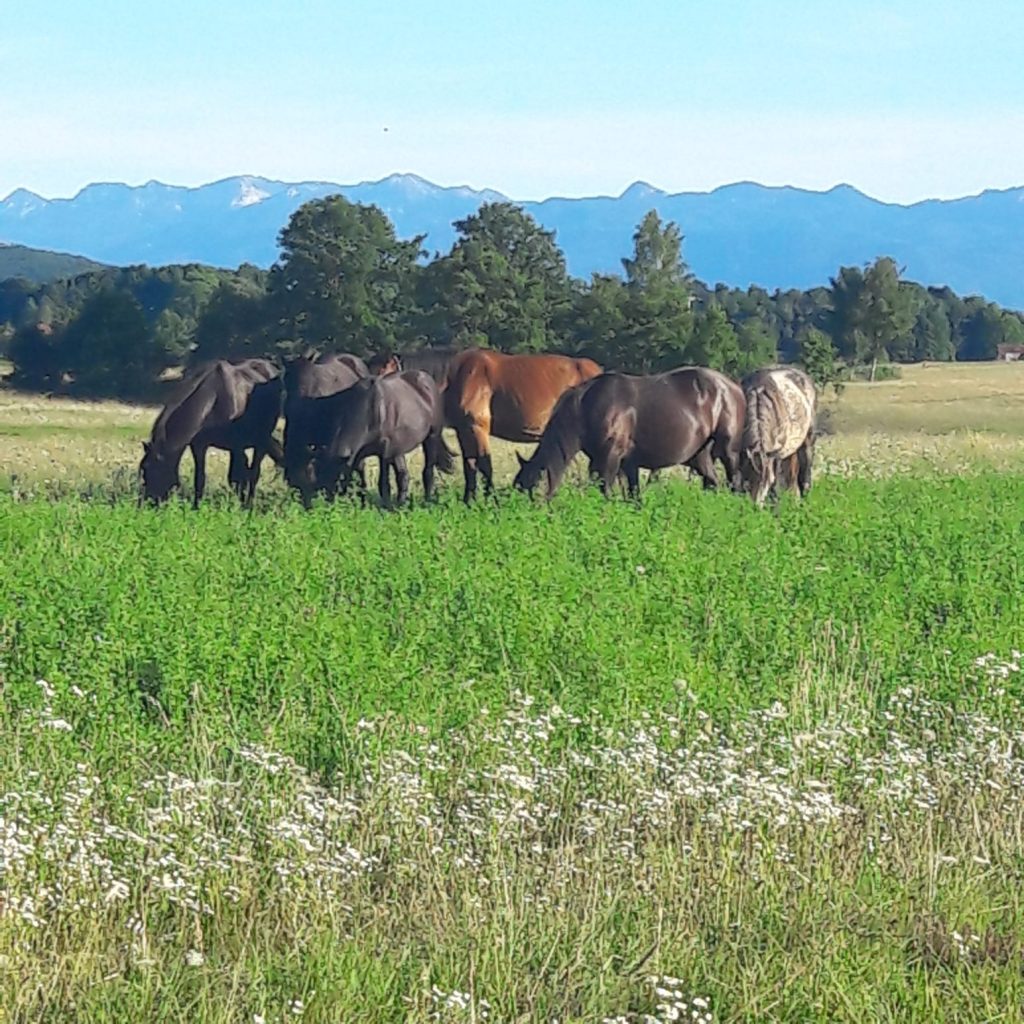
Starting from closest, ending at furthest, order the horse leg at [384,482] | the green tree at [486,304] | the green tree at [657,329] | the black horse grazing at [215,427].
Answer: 1. the black horse grazing at [215,427]
2. the horse leg at [384,482]
3. the green tree at [657,329]
4. the green tree at [486,304]

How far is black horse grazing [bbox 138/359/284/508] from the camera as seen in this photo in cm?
1670

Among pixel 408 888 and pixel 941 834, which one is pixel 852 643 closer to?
pixel 941 834

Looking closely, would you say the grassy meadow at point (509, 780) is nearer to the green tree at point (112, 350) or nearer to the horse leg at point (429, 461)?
the horse leg at point (429, 461)

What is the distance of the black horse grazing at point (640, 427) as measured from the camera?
16125 mm

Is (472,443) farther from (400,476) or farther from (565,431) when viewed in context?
(565,431)

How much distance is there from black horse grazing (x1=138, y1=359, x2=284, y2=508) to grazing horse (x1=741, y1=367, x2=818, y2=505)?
19.2 feet

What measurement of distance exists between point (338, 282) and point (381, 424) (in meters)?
42.4

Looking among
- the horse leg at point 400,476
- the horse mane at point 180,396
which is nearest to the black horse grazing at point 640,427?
the horse leg at point 400,476

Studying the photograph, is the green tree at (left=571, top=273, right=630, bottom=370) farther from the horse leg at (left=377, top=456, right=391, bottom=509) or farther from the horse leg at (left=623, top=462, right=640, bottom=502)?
the horse leg at (left=377, top=456, right=391, bottom=509)

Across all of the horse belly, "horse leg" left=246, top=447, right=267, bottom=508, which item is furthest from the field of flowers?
the horse belly

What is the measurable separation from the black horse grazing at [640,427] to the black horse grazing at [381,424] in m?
1.70

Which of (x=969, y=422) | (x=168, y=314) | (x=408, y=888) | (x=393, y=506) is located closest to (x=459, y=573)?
(x=408, y=888)

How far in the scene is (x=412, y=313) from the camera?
56.1 m

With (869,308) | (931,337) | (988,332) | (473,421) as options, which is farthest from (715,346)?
(988,332)
